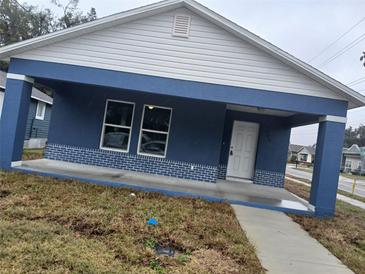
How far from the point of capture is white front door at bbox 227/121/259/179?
13874 millimetres

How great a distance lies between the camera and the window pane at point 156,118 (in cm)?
1194

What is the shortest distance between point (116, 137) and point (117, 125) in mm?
435

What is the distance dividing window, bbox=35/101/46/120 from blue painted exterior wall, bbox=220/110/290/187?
14.1 metres

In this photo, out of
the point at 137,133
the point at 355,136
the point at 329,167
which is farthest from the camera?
the point at 355,136

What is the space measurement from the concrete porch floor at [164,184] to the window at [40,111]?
11.8 m

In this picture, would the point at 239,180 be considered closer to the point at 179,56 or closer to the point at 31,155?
the point at 179,56

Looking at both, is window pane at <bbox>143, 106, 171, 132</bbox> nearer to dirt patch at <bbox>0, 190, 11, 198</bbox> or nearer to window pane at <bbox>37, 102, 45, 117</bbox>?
dirt patch at <bbox>0, 190, 11, 198</bbox>

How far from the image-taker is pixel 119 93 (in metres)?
11.9

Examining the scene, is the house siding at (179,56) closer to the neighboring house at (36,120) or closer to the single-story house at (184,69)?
the single-story house at (184,69)

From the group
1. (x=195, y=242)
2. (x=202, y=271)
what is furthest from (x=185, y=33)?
(x=202, y=271)

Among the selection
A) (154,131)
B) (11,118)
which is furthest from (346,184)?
(11,118)

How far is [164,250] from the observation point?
508 centimetres

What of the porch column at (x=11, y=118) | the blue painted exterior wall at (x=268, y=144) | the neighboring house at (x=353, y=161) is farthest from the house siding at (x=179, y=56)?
the neighboring house at (x=353, y=161)

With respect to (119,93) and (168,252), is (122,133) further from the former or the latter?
(168,252)
